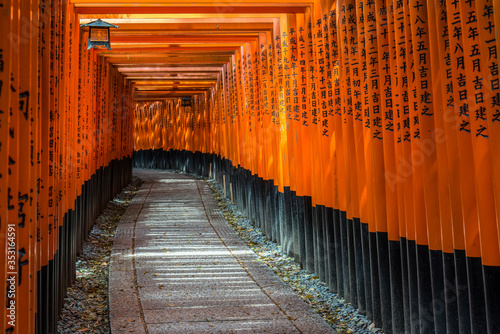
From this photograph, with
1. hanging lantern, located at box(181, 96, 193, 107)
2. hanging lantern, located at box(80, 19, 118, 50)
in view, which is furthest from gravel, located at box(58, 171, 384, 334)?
hanging lantern, located at box(181, 96, 193, 107)

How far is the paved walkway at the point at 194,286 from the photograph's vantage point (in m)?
4.87

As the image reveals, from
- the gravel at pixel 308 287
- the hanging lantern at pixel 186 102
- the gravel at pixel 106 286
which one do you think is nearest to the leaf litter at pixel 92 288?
the gravel at pixel 106 286

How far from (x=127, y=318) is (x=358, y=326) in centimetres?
220

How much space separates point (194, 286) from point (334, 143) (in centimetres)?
235

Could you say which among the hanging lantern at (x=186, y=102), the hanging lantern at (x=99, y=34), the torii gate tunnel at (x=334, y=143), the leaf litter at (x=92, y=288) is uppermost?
the hanging lantern at (x=186, y=102)

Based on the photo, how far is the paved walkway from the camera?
4.87m

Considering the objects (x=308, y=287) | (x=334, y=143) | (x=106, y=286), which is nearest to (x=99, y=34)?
(x=106, y=286)

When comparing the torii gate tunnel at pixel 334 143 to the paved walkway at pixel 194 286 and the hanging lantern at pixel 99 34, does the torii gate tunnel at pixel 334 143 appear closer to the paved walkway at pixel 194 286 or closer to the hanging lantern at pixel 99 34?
the hanging lantern at pixel 99 34

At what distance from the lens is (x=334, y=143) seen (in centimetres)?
582

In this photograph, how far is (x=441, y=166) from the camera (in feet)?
11.6

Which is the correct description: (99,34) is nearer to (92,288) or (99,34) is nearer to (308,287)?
(92,288)

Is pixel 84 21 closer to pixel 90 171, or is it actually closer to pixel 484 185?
pixel 90 171

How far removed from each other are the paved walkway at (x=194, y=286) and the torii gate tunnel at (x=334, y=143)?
2.09 feet

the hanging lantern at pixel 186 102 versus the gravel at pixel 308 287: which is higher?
the hanging lantern at pixel 186 102
